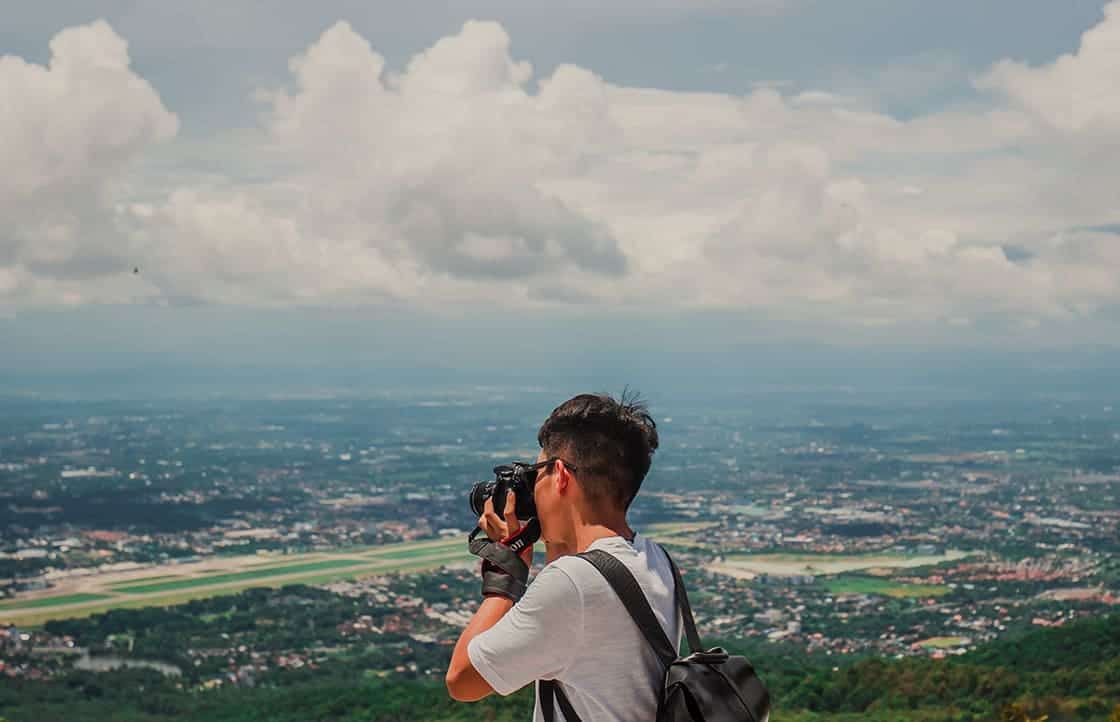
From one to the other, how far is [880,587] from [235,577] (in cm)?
1693

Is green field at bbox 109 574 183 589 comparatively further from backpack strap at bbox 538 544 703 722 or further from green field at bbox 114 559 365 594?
backpack strap at bbox 538 544 703 722

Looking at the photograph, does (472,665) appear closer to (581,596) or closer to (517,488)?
(581,596)

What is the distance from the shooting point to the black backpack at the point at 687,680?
1.92 m

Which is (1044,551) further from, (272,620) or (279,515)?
(279,515)

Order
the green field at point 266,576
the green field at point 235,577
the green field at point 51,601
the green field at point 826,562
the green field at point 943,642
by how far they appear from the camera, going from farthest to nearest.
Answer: the green field at point 826,562
the green field at point 235,577
the green field at point 51,601
the green field at point 266,576
the green field at point 943,642

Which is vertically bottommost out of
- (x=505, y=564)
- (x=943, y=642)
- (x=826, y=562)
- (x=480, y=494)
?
(x=826, y=562)

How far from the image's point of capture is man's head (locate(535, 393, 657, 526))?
209cm

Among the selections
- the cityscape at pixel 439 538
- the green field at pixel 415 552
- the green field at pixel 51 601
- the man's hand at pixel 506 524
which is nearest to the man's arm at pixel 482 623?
the man's hand at pixel 506 524

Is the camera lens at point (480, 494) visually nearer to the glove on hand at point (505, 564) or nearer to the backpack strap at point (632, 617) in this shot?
the glove on hand at point (505, 564)

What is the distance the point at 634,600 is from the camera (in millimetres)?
1928

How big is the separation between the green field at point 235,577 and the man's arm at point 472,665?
2986 cm

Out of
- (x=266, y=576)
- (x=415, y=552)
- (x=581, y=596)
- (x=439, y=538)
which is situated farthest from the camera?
(x=439, y=538)

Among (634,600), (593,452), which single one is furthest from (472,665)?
(593,452)

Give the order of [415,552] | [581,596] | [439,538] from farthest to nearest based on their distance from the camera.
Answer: [439,538] < [415,552] < [581,596]
